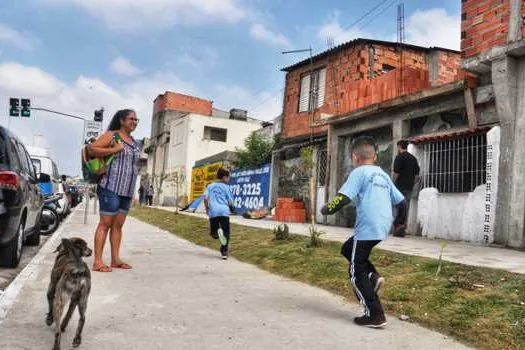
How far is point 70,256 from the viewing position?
12.6ft

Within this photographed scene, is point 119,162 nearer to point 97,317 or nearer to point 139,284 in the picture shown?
point 139,284

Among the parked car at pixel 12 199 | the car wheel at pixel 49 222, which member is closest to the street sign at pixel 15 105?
the car wheel at pixel 49 222

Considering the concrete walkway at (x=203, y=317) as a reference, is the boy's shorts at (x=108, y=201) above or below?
above

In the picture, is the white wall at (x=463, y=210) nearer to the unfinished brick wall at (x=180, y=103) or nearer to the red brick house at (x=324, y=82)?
the red brick house at (x=324, y=82)

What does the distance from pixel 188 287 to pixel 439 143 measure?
749cm

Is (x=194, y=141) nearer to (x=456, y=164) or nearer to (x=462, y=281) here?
(x=456, y=164)

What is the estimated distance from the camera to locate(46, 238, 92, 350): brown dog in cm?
337

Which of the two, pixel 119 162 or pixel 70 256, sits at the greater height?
pixel 119 162

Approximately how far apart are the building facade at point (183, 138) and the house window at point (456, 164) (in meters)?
25.6

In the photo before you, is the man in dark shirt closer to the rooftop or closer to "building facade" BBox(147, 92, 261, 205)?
the rooftop

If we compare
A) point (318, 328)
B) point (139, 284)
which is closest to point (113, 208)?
point (139, 284)

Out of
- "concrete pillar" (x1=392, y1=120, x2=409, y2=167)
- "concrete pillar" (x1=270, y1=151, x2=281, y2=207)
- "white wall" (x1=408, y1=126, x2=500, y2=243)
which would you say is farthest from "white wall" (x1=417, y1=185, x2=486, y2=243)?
"concrete pillar" (x1=270, y1=151, x2=281, y2=207)

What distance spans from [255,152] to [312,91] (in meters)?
10.00

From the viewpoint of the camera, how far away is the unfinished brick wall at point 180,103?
48.4 meters
